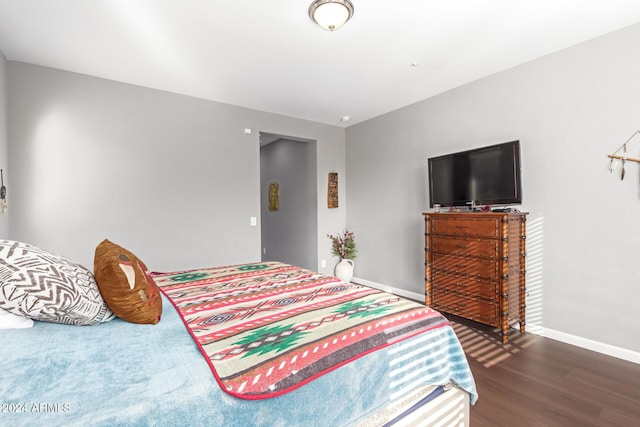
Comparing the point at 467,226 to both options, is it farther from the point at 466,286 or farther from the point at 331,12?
the point at 331,12

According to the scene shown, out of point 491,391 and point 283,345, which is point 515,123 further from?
point 283,345

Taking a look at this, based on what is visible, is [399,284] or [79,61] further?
[399,284]

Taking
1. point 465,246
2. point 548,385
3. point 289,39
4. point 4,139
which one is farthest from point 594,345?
point 4,139

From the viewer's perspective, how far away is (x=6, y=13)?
2184 mm

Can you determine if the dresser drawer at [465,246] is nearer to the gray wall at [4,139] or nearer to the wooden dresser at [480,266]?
the wooden dresser at [480,266]

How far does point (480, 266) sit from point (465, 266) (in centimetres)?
16

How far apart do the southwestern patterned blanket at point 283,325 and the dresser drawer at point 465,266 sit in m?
1.58

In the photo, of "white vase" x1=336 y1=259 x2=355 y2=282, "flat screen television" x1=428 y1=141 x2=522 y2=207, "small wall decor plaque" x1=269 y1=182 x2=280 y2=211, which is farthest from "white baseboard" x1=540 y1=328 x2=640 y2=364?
"small wall decor plaque" x1=269 y1=182 x2=280 y2=211

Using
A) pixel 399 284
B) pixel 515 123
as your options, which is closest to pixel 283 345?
pixel 515 123

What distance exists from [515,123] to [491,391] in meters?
2.49

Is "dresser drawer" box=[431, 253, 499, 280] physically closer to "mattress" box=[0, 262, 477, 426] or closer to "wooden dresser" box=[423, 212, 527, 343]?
"wooden dresser" box=[423, 212, 527, 343]

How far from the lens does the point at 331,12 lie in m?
2.07

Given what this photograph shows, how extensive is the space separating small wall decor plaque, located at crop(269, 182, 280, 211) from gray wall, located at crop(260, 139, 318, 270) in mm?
96

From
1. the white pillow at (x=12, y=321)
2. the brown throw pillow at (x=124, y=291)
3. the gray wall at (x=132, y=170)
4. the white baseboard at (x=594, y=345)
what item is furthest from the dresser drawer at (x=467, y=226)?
the white pillow at (x=12, y=321)
